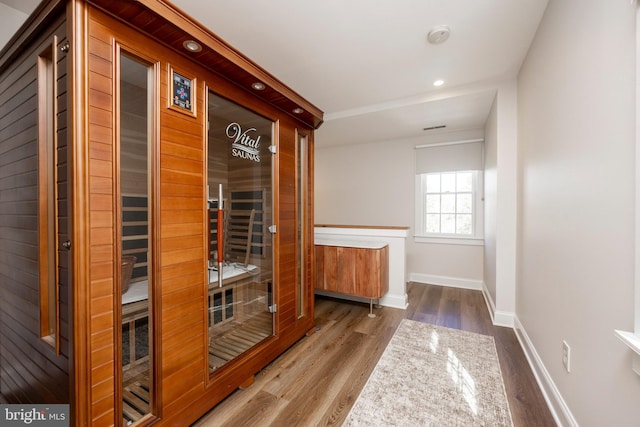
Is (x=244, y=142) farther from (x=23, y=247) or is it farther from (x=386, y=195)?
(x=386, y=195)

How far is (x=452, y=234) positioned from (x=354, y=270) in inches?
84.1

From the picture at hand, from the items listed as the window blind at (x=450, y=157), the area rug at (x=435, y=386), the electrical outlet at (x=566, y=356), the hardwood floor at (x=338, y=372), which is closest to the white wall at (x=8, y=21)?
the hardwood floor at (x=338, y=372)

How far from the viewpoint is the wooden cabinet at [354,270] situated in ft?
9.92

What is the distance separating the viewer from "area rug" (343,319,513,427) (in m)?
1.54

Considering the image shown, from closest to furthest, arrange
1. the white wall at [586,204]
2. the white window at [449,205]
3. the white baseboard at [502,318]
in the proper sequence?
the white wall at [586,204]
the white baseboard at [502,318]
the white window at [449,205]

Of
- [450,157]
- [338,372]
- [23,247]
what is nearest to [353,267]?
[338,372]

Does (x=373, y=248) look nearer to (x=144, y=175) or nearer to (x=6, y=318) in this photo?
(x=144, y=175)

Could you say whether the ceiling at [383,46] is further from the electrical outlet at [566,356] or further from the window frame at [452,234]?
the electrical outlet at [566,356]

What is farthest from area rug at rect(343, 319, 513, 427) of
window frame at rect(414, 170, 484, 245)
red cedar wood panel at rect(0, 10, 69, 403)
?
window frame at rect(414, 170, 484, 245)

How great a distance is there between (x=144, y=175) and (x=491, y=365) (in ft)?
8.89

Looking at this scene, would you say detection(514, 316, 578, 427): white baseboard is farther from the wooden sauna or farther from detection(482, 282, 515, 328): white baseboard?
the wooden sauna

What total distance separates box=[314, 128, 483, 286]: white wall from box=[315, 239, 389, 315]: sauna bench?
1497mm

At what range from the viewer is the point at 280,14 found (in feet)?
6.03

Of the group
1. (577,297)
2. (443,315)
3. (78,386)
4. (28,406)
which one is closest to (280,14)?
(78,386)
